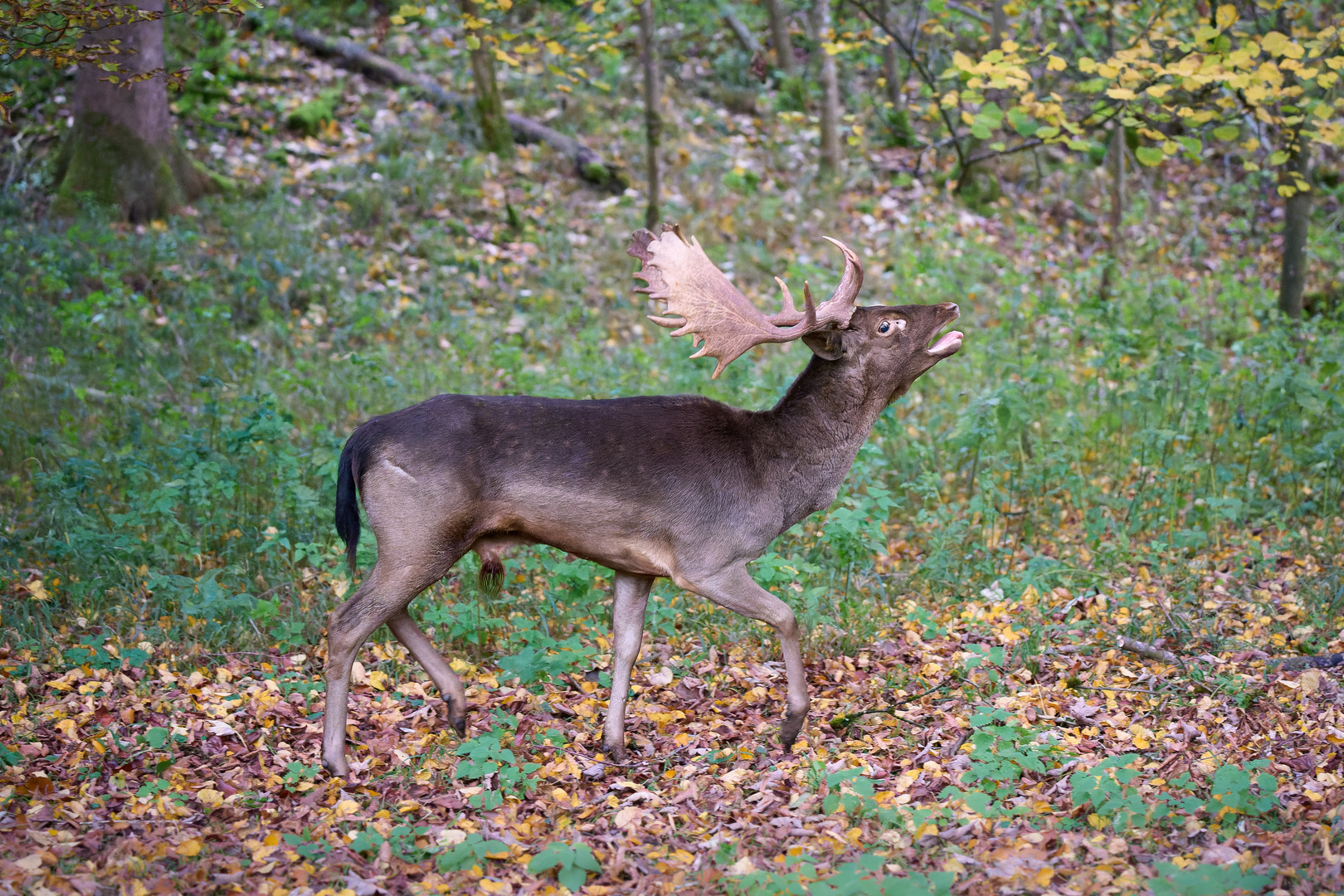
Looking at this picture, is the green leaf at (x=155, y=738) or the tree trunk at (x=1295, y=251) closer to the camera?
the green leaf at (x=155, y=738)

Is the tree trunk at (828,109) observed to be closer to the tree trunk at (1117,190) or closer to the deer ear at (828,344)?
the tree trunk at (1117,190)

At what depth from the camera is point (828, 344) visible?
18.7 feet

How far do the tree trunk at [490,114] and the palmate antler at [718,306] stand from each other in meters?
9.77

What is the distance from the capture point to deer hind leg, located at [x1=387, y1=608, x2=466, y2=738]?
5746 mm

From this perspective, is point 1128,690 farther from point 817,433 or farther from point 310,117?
point 310,117

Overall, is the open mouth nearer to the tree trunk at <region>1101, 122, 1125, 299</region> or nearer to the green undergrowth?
the green undergrowth

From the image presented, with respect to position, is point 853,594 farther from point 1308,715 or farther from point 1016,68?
point 1016,68

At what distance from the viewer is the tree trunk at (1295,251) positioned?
10547mm

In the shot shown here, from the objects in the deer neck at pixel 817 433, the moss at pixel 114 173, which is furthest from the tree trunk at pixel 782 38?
the deer neck at pixel 817 433

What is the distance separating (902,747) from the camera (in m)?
5.54

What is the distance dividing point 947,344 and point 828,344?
0.59 meters

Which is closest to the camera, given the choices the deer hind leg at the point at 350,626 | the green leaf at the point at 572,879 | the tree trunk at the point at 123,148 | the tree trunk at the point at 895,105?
the green leaf at the point at 572,879

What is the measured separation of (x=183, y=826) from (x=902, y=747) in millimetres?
3270

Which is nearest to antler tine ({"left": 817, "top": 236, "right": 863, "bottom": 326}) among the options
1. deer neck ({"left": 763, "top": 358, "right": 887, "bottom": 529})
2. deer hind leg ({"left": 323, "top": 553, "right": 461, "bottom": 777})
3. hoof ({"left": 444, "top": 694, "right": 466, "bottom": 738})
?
deer neck ({"left": 763, "top": 358, "right": 887, "bottom": 529})
